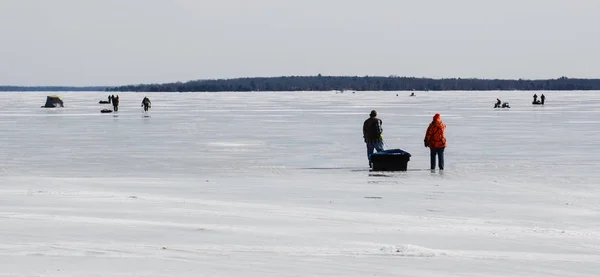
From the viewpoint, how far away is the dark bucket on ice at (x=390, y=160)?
19969mm

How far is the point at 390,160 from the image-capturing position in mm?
20078

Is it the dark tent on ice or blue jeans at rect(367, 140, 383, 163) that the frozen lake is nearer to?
blue jeans at rect(367, 140, 383, 163)

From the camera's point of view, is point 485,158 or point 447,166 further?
point 485,158

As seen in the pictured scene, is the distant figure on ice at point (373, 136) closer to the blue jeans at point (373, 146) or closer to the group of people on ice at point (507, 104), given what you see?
the blue jeans at point (373, 146)

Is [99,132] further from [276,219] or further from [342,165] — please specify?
[276,219]

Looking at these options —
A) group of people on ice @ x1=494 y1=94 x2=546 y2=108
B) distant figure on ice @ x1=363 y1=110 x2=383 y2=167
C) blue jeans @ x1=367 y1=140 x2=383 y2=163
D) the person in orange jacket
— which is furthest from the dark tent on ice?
the person in orange jacket

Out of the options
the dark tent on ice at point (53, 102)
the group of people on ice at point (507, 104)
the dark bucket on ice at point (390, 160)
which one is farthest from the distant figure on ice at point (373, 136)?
the dark tent on ice at point (53, 102)

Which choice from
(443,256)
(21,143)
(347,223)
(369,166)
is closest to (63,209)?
(347,223)

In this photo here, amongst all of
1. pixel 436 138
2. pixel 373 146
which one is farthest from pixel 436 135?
pixel 373 146

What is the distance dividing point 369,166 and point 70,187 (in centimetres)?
735

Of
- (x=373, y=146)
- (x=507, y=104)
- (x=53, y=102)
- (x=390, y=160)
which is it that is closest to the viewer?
(x=390, y=160)

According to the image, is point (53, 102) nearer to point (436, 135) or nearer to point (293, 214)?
point (436, 135)

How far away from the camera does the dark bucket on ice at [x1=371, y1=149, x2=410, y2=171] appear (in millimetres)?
19969

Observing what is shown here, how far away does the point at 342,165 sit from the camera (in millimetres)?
21844
